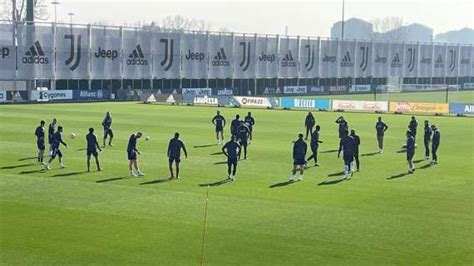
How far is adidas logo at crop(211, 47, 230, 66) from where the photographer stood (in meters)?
92.1

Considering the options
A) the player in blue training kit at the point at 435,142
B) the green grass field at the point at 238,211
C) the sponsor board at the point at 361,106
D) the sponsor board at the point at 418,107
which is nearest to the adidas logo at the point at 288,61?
the sponsor board at the point at 361,106

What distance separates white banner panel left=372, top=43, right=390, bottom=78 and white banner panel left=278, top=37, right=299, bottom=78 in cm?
1704

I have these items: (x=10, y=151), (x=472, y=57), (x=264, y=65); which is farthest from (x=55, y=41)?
(x=472, y=57)

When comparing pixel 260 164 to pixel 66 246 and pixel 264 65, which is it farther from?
pixel 264 65

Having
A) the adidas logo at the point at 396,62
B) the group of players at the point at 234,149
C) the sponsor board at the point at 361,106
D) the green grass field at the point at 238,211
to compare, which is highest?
the adidas logo at the point at 396,62

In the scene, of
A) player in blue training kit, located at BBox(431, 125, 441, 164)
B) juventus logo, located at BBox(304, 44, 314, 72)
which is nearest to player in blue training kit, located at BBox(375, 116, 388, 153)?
player in blue training kit, located at BBox(431, 125, 441, 164)

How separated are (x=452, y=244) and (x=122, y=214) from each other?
27.6 feet

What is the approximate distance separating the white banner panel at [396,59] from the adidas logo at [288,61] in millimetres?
22025

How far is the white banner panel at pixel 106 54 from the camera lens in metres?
80.8

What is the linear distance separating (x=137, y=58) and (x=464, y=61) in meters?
69.1

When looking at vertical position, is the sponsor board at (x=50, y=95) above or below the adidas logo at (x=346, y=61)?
below

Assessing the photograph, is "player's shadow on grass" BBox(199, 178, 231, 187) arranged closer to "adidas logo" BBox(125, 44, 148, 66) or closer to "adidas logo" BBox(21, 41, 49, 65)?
"adidas logo" BBox(21, 41, 49, 65)

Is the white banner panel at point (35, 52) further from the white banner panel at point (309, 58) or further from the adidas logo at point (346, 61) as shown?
the adidas logo at point (346, 61)

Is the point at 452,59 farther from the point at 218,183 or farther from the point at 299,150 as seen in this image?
the point at 218,183
